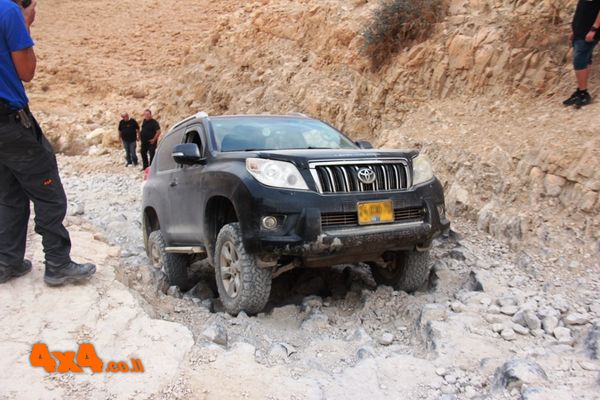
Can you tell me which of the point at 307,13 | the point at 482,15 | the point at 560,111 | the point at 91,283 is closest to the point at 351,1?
the point at 307,13

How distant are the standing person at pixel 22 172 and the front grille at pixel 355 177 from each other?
6.44 ft

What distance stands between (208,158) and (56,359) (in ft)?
7.43

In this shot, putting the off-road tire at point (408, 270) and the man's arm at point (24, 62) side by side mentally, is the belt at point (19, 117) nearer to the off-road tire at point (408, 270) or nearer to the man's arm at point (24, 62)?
the man's arm at point (24, 62)

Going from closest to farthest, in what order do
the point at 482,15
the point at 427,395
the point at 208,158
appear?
1. the point at 427,395
2. the point at 208,158
3. the point at 482,15

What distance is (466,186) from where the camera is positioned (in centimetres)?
674

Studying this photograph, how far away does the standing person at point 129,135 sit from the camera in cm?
1596

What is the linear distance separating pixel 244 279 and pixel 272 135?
1671 mm

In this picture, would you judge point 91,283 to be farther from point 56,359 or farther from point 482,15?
point 482,15

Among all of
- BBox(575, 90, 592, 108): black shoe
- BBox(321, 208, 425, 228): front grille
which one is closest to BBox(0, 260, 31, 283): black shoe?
BBox(321, 208, 425, 228): front grille

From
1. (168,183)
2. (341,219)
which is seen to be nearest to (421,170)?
Result: (341,219)

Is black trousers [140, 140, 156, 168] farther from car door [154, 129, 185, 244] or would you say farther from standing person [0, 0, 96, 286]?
standing person [0, 0, 96, 286]

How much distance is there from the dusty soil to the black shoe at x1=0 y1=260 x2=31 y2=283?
9 centimetres

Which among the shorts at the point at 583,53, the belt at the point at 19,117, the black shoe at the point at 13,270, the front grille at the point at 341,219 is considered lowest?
the black shoe at the point at 13,270

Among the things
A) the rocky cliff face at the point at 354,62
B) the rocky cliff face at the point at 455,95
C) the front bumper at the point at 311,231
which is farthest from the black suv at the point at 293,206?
the rocky cliff face at the point at 354,62
